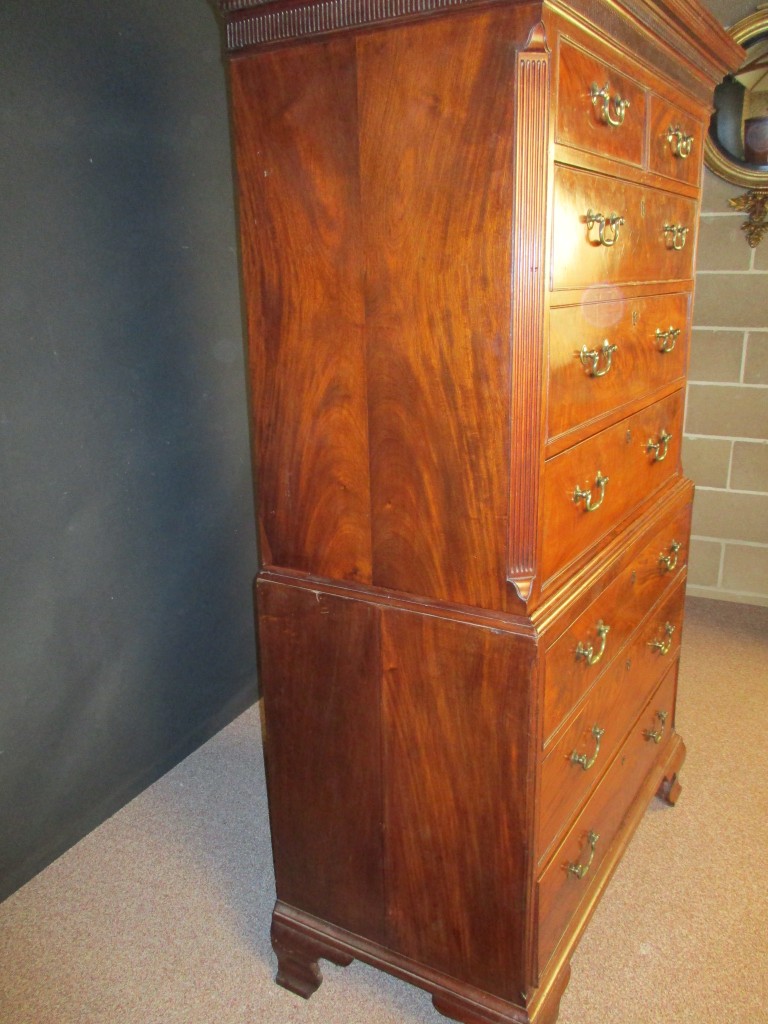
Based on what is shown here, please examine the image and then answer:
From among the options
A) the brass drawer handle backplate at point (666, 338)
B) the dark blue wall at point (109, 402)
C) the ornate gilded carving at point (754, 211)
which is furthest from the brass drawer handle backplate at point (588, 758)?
the ornate gilded carving at point (754, 211)

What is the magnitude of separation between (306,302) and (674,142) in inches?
31.2

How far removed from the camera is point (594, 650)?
1.41m

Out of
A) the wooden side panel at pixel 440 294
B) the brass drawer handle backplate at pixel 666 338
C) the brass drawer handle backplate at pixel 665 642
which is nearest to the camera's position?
the wooden side panel at pixel 440 294

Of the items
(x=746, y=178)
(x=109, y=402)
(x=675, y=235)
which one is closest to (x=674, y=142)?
(x=675, y=235)

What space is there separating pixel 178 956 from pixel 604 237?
160 centimetres

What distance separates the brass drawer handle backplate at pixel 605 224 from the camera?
1.19 m

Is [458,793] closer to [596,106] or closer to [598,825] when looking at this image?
[598,825]

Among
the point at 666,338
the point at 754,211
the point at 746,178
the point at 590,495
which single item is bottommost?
the point at 590,495

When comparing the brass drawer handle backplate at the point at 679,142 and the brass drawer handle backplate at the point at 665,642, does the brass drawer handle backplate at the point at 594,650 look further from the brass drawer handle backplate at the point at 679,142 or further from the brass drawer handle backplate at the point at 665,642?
the brass drawer handle backplate at the point at 679,142

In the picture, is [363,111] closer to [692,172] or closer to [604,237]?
[604,237]

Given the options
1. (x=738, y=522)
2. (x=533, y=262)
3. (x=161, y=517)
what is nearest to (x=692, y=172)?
(x=533, y=262)

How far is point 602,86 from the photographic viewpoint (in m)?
1.17

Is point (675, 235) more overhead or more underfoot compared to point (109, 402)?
more overhead

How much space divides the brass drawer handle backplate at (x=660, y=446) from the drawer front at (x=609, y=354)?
107mm
